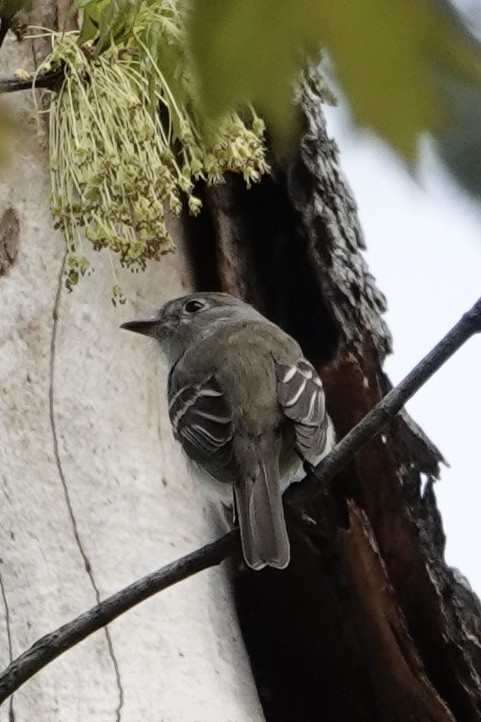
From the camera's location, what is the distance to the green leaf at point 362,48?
69 cm

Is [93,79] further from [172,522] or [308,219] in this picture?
[172,522]

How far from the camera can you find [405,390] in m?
2.26

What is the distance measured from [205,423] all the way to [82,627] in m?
1.06

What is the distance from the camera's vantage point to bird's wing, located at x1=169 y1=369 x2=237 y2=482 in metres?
3.07

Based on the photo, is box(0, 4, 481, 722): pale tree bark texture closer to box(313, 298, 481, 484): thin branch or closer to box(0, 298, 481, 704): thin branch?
box(313, 298, 481, 484): thin branch

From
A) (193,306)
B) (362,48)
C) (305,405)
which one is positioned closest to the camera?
(362,48)

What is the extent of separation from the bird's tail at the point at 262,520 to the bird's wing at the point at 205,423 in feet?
0.34

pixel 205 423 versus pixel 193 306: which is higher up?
pixel 205 423

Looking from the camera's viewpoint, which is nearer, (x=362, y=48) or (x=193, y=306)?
(x=362, y=48)

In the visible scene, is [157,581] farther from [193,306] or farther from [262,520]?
[193,306]

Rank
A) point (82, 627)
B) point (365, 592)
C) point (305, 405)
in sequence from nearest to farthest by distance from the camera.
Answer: point (82, 627) < point (305, 405) < point (365, 592)

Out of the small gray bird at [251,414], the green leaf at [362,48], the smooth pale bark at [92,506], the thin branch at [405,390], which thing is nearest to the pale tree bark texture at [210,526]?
the smooth pale bark at [92,506]

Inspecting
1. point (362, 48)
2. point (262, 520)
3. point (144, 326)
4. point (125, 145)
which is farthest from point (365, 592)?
point (362, 48)

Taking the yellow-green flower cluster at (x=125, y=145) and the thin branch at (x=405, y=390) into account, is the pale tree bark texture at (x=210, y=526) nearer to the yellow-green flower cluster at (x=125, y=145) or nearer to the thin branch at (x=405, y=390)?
the yellow-green flower cluster at (x=125, y=145)
